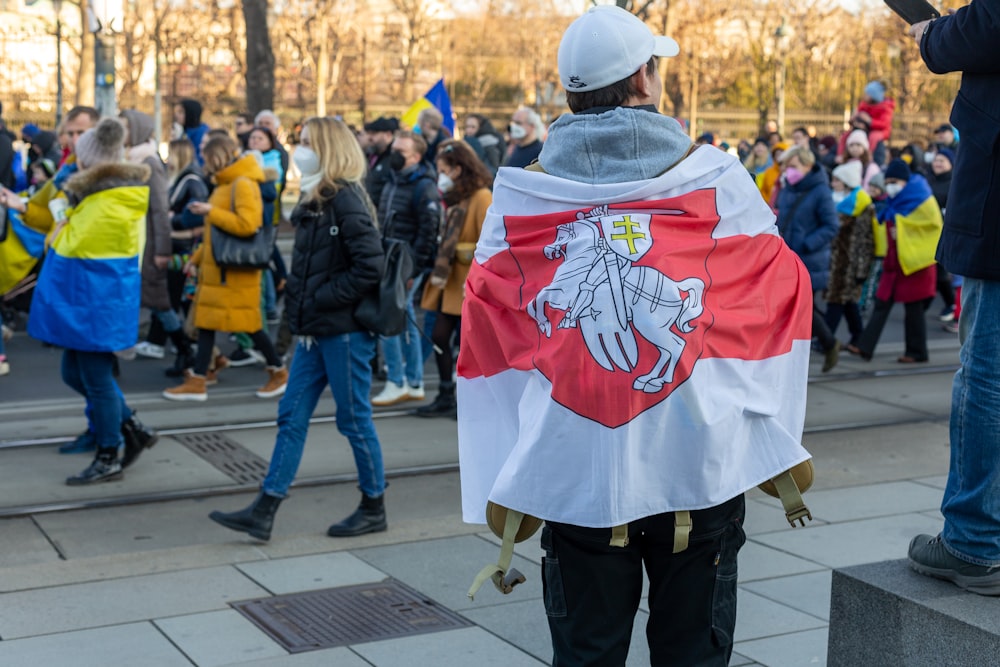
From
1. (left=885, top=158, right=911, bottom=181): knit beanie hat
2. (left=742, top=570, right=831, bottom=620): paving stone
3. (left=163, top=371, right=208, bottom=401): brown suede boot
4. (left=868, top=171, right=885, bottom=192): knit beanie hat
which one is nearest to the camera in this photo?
(left=742, top=570, right=831, bottom=620): paving stone

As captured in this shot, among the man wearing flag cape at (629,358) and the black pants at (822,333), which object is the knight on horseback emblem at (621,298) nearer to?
the man wearing flag cape at (629,358)

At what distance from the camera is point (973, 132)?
3.39 meters

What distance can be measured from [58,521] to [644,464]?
4277 mm

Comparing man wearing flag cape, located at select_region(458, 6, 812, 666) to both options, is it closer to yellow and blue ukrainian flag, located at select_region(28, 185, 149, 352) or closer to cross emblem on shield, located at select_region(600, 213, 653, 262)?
cross emblem on shield, located at select_region(600, 213, 653, 262)

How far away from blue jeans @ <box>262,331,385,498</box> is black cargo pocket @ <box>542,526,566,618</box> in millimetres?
3251

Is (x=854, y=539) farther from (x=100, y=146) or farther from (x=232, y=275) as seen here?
(x=232, y=275)

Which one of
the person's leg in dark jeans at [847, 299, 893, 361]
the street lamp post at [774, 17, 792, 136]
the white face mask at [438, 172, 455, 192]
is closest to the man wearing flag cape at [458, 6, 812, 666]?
the white face mask at [438, 172, 455, 192]

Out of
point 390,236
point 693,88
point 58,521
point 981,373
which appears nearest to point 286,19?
point 693,88

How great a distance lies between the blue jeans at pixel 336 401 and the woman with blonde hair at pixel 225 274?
3234mm

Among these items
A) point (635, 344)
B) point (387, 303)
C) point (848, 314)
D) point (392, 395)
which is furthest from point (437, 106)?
point (635, 344)

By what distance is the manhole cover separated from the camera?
185 inches

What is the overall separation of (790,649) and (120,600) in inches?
97.4

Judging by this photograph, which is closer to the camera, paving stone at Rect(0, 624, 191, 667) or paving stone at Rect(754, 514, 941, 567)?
paving stone at Rect(0, 624, 191, 667)

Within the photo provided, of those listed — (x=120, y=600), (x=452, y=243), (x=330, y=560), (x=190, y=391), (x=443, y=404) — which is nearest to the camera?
(x=120, y=600)
